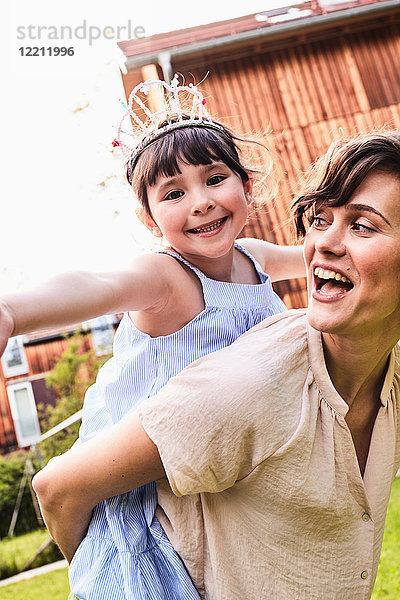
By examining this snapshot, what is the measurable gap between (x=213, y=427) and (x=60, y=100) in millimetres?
6156

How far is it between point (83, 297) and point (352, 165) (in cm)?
79

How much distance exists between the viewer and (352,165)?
1892mm

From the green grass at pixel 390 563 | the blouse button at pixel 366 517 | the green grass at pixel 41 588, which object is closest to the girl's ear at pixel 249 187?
the blouse button at pixel 366 517

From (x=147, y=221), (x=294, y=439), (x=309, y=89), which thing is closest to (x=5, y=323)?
(x=294, y=439)

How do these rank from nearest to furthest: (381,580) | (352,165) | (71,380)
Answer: (352,165) < (381,580) < (71,380)

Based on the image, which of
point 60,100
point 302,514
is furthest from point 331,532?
point 60,100

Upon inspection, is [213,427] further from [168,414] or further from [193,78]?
[193,78]

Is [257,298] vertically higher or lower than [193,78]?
lower

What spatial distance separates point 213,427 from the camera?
1783mm

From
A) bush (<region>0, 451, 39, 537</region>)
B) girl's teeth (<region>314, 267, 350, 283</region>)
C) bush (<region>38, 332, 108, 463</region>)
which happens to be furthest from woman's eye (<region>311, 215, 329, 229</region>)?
bush (<region>0, 451, 39, 537</region>)

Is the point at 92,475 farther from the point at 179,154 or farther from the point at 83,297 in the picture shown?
the point at 179,154

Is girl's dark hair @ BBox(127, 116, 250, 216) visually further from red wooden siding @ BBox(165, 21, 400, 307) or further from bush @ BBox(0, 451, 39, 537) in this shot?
bush @ BBox(0, 451, 39, 537)

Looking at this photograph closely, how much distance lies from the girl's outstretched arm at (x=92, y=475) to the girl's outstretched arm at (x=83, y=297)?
33 centimetres

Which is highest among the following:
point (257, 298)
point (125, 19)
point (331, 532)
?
point (125, 19)
